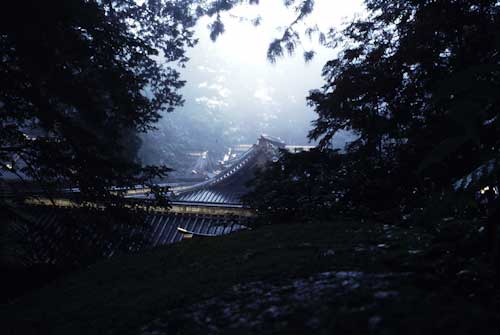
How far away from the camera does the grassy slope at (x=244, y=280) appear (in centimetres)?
136

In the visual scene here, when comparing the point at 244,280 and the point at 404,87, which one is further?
the point at 404,87

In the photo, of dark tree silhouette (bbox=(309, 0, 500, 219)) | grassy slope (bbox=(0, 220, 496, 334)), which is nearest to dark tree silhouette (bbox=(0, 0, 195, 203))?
grassy slope (bbox=(0, 220, 496, 334))

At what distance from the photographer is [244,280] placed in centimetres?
233

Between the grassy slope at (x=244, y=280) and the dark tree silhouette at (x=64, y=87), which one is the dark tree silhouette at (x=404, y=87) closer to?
the grassy slope at (x=244, y=280)

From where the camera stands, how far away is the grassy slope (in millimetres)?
1359

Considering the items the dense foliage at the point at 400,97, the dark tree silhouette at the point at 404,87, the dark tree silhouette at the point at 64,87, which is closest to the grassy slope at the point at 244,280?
the dense foliage at the point at 400,97

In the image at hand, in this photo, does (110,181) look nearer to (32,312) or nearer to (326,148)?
(32,312)

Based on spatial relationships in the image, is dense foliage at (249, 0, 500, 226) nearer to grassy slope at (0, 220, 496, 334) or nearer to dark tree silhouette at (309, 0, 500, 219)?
dark tree silhouette at (309, 0, 500, 219)

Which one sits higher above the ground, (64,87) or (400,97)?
(400,97)

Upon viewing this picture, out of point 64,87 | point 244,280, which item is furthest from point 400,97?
point 64,87

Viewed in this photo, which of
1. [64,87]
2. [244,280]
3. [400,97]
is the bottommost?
[244,280]

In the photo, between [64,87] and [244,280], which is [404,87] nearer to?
[244,280]

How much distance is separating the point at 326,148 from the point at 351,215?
143 cm

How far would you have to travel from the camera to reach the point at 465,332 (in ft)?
3.68
